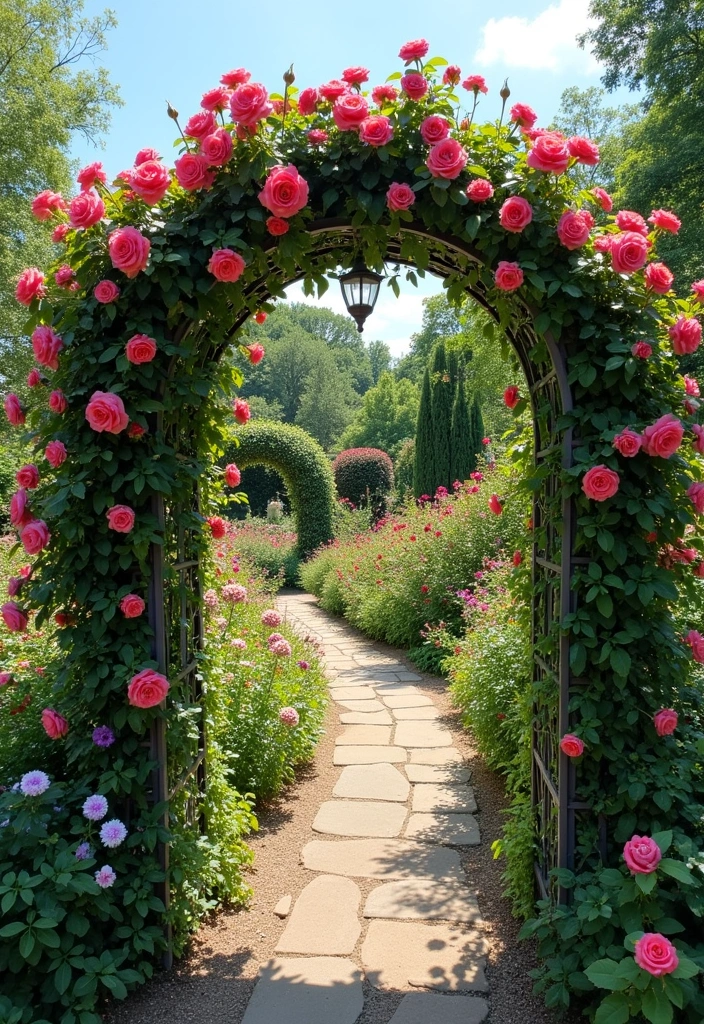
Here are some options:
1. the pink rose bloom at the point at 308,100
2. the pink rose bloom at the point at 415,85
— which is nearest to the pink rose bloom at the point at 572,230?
the pink rose bloom at the point at 415,85

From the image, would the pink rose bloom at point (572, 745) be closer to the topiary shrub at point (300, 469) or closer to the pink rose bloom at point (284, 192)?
the pink rose bloom at point (284, 192)

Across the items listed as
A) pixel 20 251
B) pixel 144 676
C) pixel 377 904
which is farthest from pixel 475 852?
pixel 20 251

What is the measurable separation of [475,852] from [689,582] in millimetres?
1722

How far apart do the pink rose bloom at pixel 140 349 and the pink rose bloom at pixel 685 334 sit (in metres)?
1.60

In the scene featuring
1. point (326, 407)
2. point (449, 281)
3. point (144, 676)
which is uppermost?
point (326, 407)

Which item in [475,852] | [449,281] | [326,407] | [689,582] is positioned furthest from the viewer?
[326,407]

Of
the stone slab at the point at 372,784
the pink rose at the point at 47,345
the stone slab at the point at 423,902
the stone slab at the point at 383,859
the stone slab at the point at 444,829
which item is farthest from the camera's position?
the stone slab at the point at 372,784

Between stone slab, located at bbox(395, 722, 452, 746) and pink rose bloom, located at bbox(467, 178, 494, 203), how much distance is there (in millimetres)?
3441

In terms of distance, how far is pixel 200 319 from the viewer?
90.2 inches

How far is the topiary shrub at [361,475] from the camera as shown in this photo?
55.6 ft

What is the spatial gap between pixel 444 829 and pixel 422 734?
50.7 inches

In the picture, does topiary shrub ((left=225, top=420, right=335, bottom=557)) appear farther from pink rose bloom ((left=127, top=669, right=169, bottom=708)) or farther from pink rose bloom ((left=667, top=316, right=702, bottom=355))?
pink rose bloom ((left=667, top=316, right=702, bottom=355))

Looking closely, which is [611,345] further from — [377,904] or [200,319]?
[377,904]

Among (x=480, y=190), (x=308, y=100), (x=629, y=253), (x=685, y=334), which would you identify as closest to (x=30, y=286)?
(x=308, y=100)
